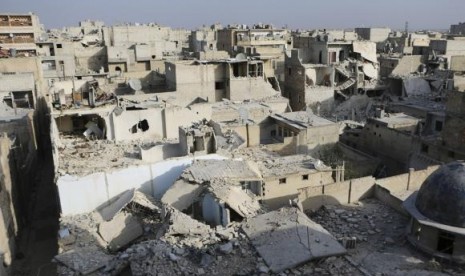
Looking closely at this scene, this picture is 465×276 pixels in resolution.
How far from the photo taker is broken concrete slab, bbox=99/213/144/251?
16109mm

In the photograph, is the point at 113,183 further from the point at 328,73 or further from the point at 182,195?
the point at 328,73

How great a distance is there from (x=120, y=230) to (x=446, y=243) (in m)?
11.7

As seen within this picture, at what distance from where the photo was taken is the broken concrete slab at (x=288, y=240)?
11.7 m

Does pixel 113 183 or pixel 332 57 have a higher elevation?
pixel 332 57

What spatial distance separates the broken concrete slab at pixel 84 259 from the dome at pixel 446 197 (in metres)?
10.7

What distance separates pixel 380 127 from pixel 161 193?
52.5ft

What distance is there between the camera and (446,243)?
13.0 m

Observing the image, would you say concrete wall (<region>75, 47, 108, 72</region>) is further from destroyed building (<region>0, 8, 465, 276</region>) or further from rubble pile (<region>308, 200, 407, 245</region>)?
rubble pile (<region>308, 200, 407, 245</region>)

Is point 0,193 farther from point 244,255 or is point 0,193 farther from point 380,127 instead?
point 380,127

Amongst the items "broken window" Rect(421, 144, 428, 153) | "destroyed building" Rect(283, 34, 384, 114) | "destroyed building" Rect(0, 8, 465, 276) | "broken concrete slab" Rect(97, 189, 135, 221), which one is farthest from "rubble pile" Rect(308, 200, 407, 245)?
"destroyed building" Rect(283, 34, 384, 114)

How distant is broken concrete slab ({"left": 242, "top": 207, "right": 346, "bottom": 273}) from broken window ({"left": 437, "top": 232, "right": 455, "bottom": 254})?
10.9 ft

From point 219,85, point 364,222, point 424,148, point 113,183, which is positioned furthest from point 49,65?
point 364,222

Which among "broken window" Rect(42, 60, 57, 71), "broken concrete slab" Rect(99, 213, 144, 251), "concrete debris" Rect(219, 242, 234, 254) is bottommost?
"broken concrete slab" Rect(99, 213, 144, 251)

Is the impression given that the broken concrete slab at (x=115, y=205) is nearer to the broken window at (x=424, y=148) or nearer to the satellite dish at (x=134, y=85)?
the satellite dish at (x=134, y=85)
